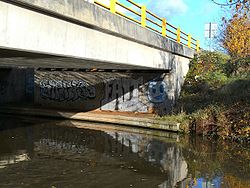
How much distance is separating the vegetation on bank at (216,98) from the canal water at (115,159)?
975mm

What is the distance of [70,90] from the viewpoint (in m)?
25.4

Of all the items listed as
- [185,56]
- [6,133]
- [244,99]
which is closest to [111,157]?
[6,133]

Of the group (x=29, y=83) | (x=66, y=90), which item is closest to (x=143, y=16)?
(x=66, y=90)

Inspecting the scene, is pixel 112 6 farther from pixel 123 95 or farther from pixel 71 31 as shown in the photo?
pixel 123 95

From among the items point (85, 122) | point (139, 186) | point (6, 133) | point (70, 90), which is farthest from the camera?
point (70, 90)

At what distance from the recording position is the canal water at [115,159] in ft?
29.9

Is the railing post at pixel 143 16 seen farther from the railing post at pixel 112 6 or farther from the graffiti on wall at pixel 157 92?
the graffiti on wall at pixel 157 92

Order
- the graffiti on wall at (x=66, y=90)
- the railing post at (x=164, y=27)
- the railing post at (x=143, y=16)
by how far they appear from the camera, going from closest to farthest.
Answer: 1. the railing post at (x=143, y=16)
2. the railing post at (x=164, y=27)
3. the graffiti on wall at (x=66, y=90)

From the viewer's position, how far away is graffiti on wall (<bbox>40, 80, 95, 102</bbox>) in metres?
24.5

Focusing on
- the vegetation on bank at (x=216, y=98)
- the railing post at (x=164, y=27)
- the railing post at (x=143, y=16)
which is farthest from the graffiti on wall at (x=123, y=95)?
the railing post at (x=143, y=16)

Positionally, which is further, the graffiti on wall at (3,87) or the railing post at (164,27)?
the graffiti on wall at (3,87)

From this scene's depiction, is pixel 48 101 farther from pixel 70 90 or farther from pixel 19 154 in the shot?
pixel 19 154

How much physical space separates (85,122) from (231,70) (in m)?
11.1

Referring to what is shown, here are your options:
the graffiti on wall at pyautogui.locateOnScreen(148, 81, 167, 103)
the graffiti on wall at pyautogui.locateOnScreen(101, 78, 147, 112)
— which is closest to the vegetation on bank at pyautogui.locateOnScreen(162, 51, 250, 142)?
the graffiti on wall at pyautogui.locateOnScreen(148, 81, 167, 103)
